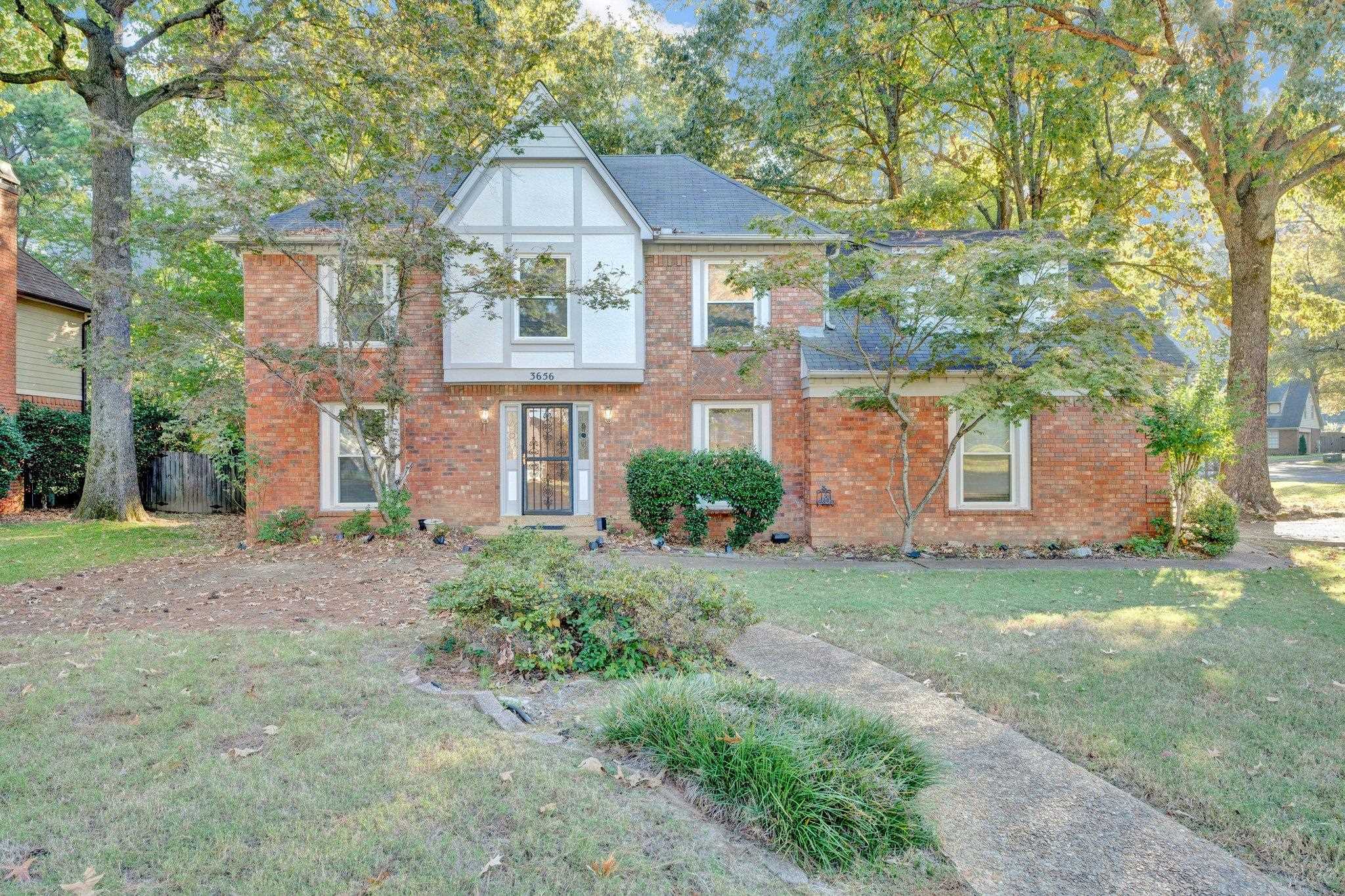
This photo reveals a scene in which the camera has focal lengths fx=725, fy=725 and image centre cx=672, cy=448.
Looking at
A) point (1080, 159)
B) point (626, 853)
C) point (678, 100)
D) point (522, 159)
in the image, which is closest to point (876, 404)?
point (522, 159)

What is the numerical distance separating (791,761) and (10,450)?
18.2 meters

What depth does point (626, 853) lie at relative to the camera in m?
2.57

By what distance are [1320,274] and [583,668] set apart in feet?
145

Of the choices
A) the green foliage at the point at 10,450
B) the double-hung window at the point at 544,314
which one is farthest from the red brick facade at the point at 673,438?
the green foliage at the point at 10,450

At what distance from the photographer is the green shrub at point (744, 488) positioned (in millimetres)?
11281

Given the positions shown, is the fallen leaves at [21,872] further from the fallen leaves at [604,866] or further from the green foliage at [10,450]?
the green foliage at [10,450]

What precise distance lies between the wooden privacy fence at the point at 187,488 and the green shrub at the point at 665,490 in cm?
1108

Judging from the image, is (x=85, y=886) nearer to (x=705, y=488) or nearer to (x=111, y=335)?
(x=705, y=488)

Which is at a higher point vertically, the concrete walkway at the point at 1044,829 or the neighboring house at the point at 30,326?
the neighboring house at the point at 30,326

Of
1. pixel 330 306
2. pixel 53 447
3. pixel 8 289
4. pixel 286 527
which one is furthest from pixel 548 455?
pixel 8 289

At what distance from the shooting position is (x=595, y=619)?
4.88m

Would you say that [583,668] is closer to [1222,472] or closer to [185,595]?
[185,595]

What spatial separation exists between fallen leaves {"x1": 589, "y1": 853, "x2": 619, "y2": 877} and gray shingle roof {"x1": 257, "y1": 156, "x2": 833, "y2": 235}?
9.99 meters

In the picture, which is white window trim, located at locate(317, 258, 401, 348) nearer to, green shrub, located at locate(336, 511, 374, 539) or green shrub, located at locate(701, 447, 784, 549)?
green shrub, located at locate(336, 511, 374, 539)
